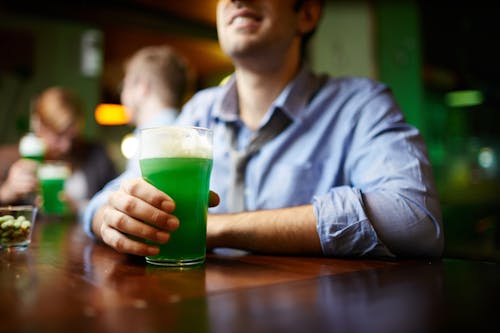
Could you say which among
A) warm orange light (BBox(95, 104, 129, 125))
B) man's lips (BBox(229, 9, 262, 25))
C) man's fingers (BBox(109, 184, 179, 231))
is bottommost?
man's fingers (BBox(109, 184, 179, 231))

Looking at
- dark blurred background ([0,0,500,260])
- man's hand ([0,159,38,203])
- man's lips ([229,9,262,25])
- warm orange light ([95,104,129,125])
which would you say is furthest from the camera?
warm orange light ([95,104,129,125])

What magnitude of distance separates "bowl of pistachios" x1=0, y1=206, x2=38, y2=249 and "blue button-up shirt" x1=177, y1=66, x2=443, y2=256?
63 cm

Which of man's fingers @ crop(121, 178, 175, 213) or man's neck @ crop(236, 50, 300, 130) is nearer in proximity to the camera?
man's fingers @ crop(121, 178, 175, 213)

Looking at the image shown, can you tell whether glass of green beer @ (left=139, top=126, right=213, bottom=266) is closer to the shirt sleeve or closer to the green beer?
the green beer

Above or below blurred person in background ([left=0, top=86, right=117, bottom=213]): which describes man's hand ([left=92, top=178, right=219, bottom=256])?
below

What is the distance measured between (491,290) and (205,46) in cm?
676

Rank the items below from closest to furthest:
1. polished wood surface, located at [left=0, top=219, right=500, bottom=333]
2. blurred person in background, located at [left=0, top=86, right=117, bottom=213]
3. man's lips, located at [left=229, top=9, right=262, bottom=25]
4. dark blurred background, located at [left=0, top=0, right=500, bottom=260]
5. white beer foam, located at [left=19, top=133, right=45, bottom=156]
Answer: polished wood surface, located at [left=0, top=219, right=500, bottom=333], man's lips, located at [left=229, top=9, right=262, bottom=25], white beer foam, located at [left=19, top=133, right=45, bottom=156], blurred person in background, located at [left=0, top=86, right=117, bottom=213], dark blurred background, located at [left=0, top=0, right=500, bottom=260]

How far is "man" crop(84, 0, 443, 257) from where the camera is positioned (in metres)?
1.03

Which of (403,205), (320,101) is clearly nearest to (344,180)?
(320,101)

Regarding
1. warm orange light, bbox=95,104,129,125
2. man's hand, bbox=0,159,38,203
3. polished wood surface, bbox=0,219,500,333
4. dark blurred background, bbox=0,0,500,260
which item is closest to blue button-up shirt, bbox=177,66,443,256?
polished wood surface, bbox=0,219,500,333

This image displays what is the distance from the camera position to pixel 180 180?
2.90ft

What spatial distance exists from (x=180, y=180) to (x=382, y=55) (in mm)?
4027

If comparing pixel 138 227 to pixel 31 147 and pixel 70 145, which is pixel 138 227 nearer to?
pixel 31 147

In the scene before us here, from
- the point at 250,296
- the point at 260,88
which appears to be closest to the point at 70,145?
the point at 260,88
